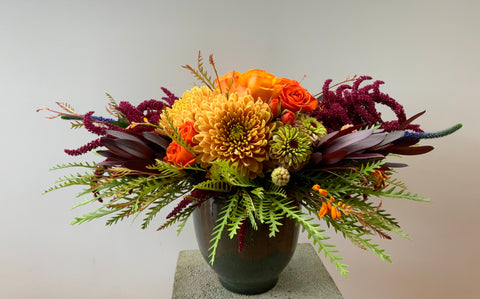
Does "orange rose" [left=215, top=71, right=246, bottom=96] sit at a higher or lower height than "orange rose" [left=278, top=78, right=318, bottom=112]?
higher

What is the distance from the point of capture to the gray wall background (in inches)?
41.9

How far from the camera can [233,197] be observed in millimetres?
613

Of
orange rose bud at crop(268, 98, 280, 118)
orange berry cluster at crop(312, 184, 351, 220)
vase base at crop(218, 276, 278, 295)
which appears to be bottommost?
vase base at crop(218, 276, 278, 295)

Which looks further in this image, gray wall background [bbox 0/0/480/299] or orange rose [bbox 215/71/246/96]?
gray wall background [bbox 0/0/480/299]

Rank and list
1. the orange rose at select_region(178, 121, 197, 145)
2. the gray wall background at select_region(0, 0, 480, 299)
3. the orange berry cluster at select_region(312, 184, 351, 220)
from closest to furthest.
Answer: the orange berry cluster at select_region(312, 184, 351, 220) → the orange rose at select_region(178, 121, 197, 145) → the gray wall background at select_region(0, 0, 480, 299)

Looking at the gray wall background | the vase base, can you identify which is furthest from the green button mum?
the gray wall background

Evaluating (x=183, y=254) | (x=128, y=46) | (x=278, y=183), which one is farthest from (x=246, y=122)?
(x=128, y=46)

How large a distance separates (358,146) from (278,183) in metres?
0.12

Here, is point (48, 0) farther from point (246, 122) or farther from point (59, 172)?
point (246, 122)

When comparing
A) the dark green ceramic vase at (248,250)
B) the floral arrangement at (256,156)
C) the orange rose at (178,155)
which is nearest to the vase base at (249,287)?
the dark green ceramic vase at (248,250)

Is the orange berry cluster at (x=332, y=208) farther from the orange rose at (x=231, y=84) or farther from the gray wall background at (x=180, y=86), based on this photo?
the gray wall background at (x=180, y=86)

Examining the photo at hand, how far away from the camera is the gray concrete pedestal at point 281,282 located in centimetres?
77

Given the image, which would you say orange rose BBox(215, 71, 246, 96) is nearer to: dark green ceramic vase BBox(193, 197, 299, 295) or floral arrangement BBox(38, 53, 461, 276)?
floral arrangement BBox(38, 53, 461, 276)

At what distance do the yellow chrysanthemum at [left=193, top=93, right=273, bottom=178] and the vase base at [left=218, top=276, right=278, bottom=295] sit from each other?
241mm
